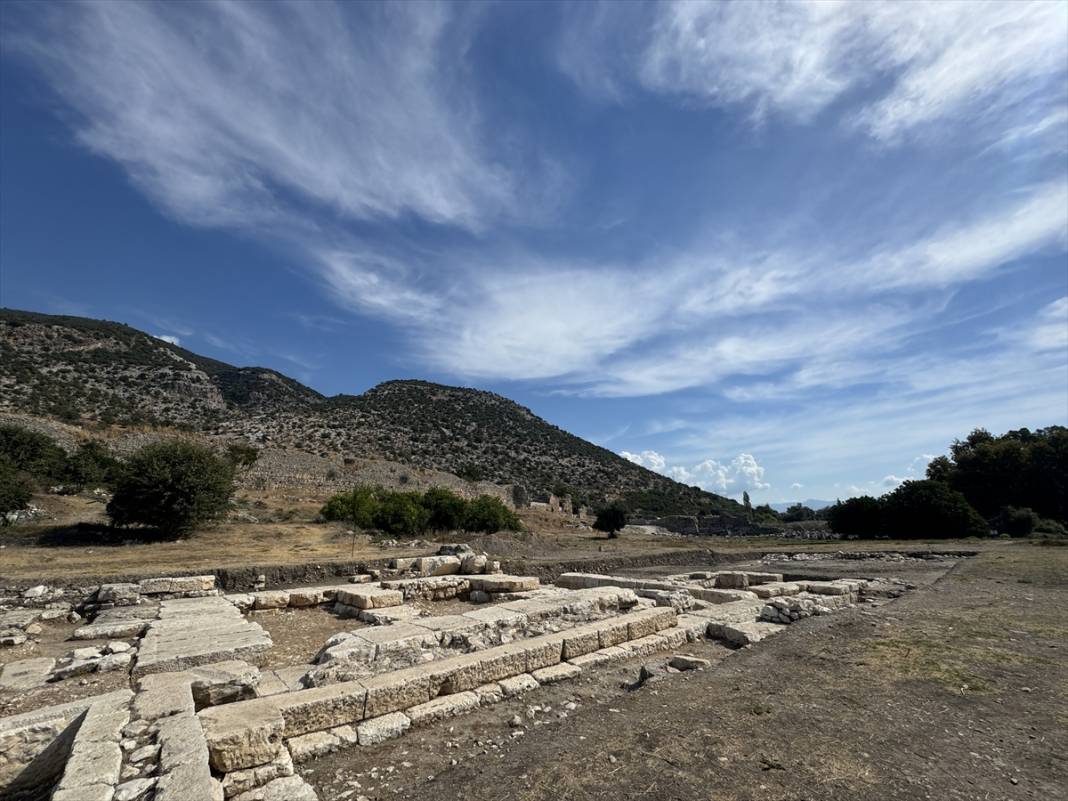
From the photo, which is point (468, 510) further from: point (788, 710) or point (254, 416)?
point (254, 416)

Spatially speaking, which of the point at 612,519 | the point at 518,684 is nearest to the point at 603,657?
the point at 518,684

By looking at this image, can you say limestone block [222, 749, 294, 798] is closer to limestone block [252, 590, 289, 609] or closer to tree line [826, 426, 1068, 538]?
limestone block [252, 590, 289, 609]

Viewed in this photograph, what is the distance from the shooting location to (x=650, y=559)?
24859mm

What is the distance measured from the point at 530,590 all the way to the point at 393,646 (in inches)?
271

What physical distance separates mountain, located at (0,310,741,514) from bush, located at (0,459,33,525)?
84.5 ft

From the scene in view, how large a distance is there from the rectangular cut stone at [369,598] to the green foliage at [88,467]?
2884cm

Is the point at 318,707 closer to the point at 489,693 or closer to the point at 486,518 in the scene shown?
the point at 489,693

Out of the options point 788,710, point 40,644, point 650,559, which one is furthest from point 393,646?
point 650,559

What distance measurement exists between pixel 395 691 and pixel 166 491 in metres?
20.6

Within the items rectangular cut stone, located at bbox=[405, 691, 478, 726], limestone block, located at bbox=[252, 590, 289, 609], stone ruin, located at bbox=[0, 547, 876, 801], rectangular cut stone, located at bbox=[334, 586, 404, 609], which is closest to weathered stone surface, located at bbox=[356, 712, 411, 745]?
stone ruin, located at bbox=[0, 547, 876, 801]

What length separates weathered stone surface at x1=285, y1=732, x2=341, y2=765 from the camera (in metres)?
4.61

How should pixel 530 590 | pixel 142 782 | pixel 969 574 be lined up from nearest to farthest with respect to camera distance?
1. pixel 142 782
2. pixel 530 590
3. pixel 969 574

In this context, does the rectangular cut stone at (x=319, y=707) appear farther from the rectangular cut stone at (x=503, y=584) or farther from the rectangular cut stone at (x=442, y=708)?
the rectangular cut stone at (x=503, y=584)

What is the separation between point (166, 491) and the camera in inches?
829
